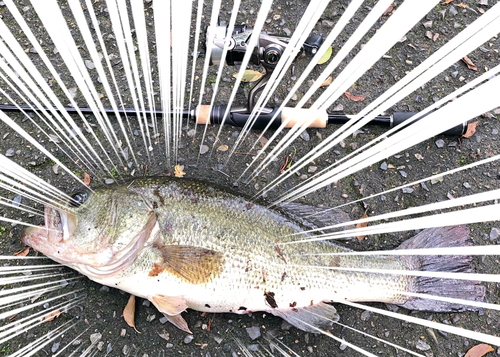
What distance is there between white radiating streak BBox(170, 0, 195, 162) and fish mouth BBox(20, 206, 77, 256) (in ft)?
2.51

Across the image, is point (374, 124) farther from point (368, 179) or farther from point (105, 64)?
point (105, 64)

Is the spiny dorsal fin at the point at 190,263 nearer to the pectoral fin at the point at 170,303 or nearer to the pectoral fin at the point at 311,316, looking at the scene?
the pectoral fin at the point at 170,303

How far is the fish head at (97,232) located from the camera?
1.85 metres

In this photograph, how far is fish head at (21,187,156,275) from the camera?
1849mm


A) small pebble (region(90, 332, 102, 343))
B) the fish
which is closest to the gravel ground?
small pebble (region(90, 332, 102, 343))

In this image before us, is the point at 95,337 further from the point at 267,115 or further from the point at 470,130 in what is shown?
the point at 470,130

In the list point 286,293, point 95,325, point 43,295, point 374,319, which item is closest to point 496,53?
point 374,319

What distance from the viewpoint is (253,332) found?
2178 millimetres

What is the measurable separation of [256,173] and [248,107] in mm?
441

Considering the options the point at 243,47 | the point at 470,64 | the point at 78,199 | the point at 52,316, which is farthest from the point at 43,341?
the point at 470,64

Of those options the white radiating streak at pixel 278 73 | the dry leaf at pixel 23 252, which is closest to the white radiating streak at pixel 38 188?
the dry leaf at pixel 23 252

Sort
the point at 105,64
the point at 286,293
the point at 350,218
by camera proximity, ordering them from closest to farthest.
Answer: the point at 286,293
the point at 350,218
the point at 105,64

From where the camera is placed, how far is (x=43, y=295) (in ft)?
7.06

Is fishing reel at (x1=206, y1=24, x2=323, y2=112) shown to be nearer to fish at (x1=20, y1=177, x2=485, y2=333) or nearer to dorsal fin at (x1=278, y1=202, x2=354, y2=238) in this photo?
fish at (x1=20, y1=177, x2=485, y2=333)
